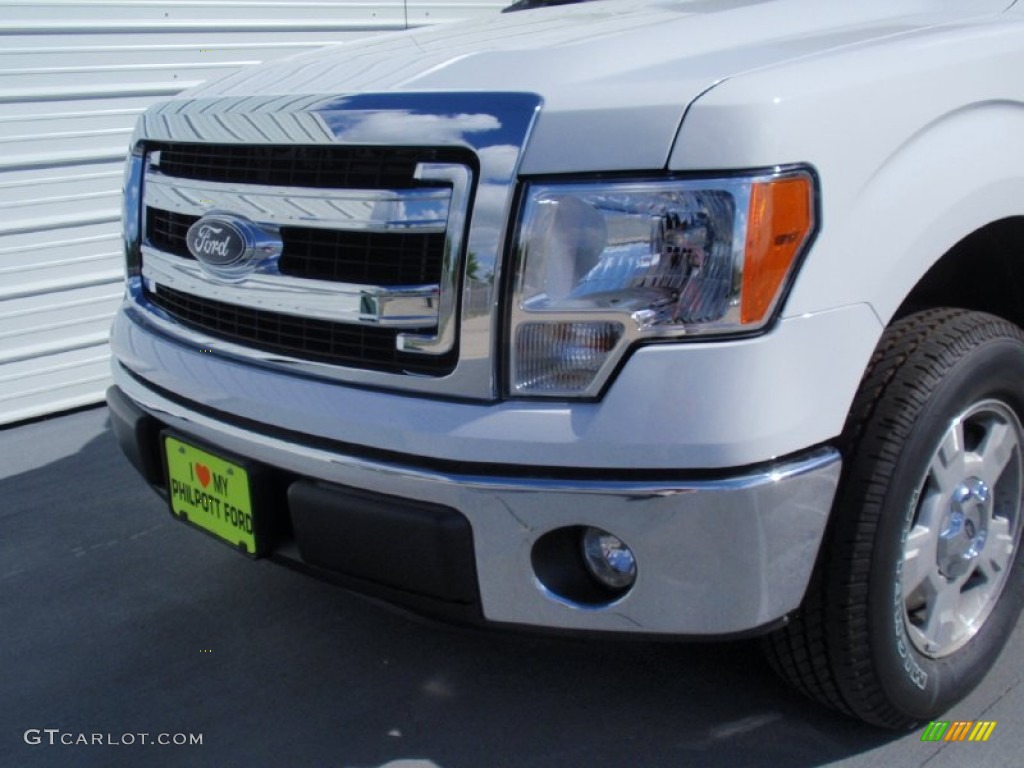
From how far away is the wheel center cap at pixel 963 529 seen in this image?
2.20 metres

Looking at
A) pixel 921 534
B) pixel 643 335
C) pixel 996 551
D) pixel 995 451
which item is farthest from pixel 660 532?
pixel 996 551

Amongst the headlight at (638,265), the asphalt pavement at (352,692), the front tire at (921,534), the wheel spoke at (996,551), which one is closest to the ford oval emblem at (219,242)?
the headlight at (638,265)

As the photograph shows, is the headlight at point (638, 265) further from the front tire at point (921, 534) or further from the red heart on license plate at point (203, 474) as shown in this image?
the red heart on license plate at point (203, 474)

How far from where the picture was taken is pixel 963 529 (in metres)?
2.24

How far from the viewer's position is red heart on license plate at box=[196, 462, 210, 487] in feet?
7.65

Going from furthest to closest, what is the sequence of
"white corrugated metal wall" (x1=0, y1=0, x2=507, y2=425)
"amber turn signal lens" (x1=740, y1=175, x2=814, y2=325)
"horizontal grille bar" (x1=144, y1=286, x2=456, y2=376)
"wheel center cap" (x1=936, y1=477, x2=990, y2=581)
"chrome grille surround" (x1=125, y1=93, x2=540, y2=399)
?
"white corrugated metal wall" (x1=0, y1=0, x2=507, y2=425) → "wheel center cap" (x1=936, y1=477, x2=990, y2=581) → "horizontal grille bar" (x1=144, y1=286, x2=456, y2=376) → "chrome grille surround" (x1=125, y1=93, x2=540, y2=399) → "amber turn signal lens" (x1=740, y1=175, x2=814, y2=325)

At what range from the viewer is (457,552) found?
1899 mm

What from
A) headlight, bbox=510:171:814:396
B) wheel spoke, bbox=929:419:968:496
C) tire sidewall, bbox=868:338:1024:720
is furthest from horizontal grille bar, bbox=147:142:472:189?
wheel spoke, bbox=929:419:968:496

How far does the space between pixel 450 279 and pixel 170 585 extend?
170 centimetres

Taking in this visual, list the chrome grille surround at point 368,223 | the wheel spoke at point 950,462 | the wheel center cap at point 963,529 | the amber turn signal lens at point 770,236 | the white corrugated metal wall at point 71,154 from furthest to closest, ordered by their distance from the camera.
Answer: the white corrugated metal wall at point 71,154 < the wheel center cap at point 963,529 < the wheel spoke at point 950,462 < the chrome grille surround at point 368,223 < the amber turn signal lens at point 770,236

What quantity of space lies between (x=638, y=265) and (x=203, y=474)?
1114mm

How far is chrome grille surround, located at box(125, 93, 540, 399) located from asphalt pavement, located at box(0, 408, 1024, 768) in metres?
0.55

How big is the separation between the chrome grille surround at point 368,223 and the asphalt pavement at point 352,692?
0.55m

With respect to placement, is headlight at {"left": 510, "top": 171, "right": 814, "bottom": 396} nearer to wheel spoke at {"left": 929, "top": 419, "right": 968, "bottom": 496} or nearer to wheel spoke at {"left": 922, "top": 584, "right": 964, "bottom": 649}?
wheel spoke at {"left": 929, "top": 419, "right": 968, "bottom": 496}
